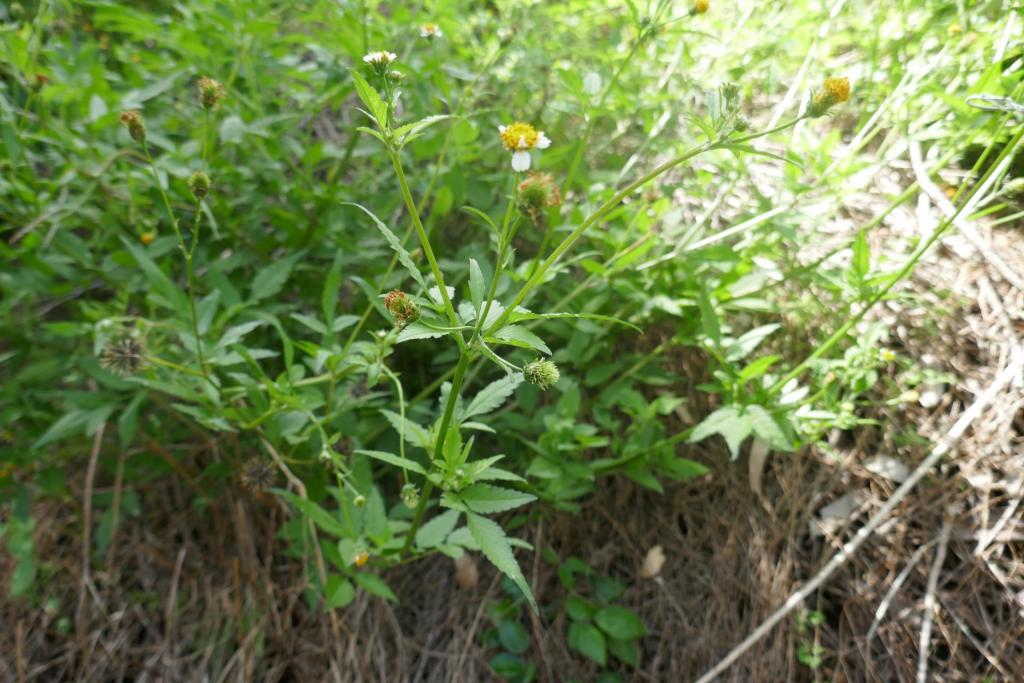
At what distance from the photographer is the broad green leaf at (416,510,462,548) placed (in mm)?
1354

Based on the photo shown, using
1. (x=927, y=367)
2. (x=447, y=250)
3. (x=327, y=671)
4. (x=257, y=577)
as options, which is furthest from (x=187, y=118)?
(x=927, y=367)

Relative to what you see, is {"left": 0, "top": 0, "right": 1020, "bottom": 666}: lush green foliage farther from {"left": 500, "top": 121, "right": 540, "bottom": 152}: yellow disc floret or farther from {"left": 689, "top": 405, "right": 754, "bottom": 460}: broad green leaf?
{"left": 500, "top": 121, "right": 540, "bottom": 152}: yellow disc floret

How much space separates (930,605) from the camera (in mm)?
1576

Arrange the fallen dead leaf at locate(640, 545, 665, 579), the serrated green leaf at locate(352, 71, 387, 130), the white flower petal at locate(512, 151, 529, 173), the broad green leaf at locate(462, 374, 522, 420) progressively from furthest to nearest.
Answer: the fallen dead leaf at locate(640, 545, 665, 579)
the broad green leaf at locate(462, 374, 522, 420)
the white flower petal at locate(512, 151, 529, 173)
the serrated green leaf at locate(352, 71, 387, 130)

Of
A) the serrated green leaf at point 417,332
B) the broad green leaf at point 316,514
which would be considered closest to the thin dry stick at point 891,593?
the broad green leaf at point 316,514

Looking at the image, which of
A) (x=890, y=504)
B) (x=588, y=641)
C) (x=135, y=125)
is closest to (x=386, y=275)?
(x=135, y=125)

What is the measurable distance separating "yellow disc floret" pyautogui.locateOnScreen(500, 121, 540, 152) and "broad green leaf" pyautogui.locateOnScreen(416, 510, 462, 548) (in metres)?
0.76

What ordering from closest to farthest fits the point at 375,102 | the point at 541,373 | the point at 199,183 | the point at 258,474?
the point at 375,102 → the point at 541,373 → the point at 199,183 → the point at 258,474

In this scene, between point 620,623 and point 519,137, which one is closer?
point 519,137

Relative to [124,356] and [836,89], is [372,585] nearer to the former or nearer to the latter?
[124,356]

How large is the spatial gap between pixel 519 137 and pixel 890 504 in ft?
4.45

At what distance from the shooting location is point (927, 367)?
1772 mm

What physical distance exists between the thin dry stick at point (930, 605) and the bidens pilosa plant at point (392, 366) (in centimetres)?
65

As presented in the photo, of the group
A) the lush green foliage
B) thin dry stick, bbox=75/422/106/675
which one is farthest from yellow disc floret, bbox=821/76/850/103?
thin dry stick, bbox=75/422/106/675
